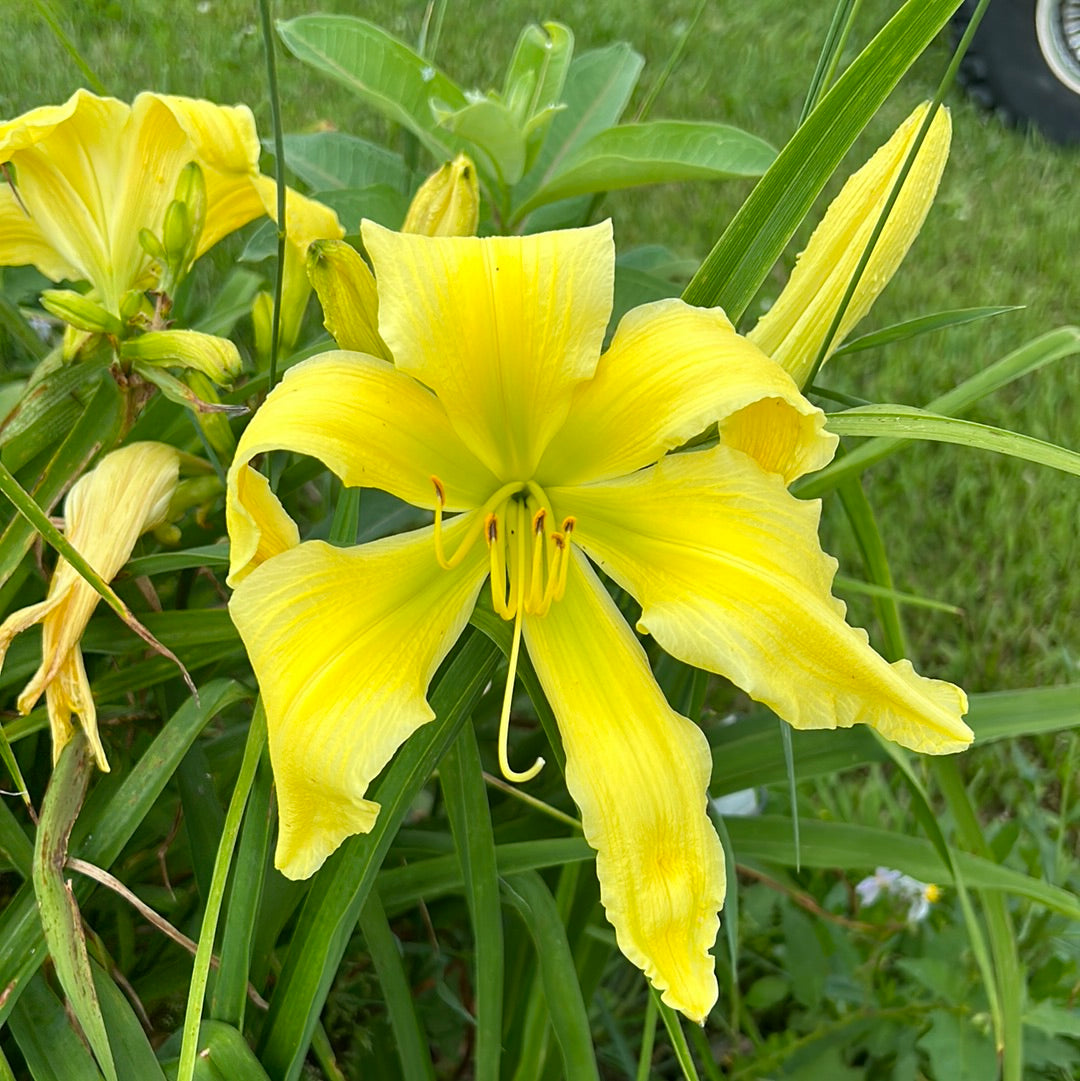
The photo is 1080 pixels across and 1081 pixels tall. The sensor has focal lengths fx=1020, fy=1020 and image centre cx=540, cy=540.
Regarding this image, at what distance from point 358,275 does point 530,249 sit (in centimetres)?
11

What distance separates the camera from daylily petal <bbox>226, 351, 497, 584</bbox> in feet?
1.96

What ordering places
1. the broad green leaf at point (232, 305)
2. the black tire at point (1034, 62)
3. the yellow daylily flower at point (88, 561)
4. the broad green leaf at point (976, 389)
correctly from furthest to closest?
1. the black tire at point (1034, 62)
2. the broad green leaf at point (232, 305)
3. the broad green leaf at point (976, 389)
4. the yellow daylily flower at point (88, 561)

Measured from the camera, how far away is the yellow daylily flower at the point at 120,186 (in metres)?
0.82

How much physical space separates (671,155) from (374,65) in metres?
0.33

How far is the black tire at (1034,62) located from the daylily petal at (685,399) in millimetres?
2806

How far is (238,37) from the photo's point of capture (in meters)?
2.37

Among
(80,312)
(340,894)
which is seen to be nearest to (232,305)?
(80,312)

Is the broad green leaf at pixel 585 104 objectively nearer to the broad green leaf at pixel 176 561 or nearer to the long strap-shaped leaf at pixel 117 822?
the broad green leaf at pixel 176 561

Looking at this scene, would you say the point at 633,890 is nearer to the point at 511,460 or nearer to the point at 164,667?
the point at 511,460

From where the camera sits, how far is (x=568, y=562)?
724mm

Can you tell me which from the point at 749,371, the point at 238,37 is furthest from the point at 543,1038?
the point at 238,37

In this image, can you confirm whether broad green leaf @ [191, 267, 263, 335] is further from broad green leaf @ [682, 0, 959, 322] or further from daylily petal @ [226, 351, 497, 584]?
broad green leaf @ [682, 0, 959, 322]

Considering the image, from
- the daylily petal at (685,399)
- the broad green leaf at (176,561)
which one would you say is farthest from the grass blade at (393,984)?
the daylily petal at (685,399)

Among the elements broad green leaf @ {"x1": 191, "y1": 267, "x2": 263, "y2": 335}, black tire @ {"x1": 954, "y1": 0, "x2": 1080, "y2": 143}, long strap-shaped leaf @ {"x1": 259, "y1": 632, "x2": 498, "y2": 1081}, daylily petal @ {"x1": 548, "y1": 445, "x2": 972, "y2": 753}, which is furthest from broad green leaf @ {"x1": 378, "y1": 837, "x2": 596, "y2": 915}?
black tire @ {"x1": 954, "y1": 0, "x2": 1080, "y2": 143}
